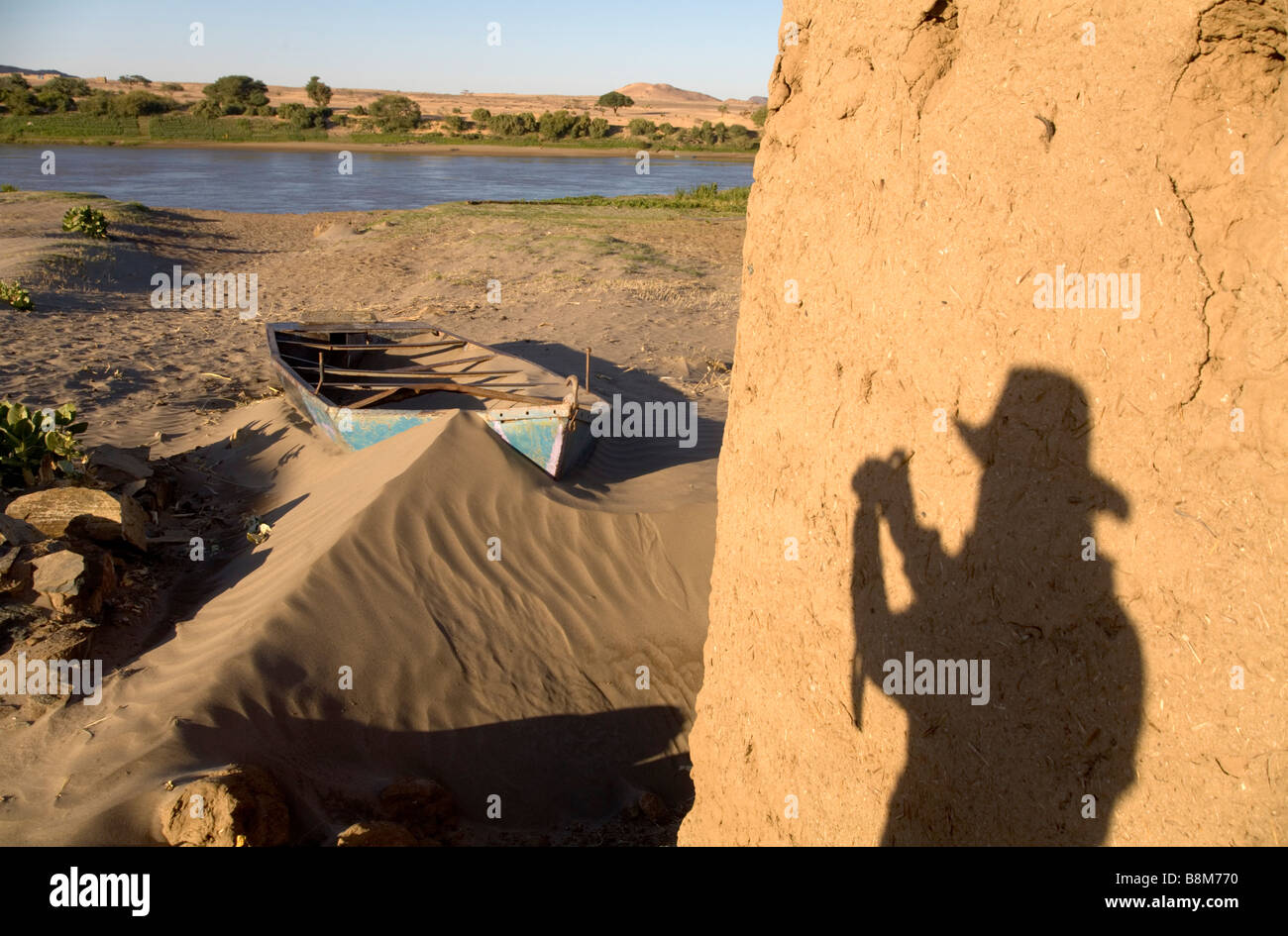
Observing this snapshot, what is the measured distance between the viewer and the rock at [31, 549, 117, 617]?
4777mm

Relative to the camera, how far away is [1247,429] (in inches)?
72.7

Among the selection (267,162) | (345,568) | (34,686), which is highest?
(267,162)

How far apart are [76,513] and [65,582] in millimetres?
826

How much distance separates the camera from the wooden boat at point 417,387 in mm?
6383

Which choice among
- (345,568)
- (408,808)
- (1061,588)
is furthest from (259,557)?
(1061,588)

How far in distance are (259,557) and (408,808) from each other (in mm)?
2401

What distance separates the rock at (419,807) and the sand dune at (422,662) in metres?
0.13

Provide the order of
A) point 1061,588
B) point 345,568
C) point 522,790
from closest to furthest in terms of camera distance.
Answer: point 1061,588
point 522,790
point 345,568

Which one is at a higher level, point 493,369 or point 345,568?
point 493,369

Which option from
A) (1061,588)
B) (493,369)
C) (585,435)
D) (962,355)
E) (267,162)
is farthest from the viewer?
(267,162)

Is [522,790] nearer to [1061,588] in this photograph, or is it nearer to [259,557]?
[259,557]

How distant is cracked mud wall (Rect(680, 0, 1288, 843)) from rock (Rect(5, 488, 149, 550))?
4.54m

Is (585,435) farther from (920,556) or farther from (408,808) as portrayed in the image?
(920,556)
